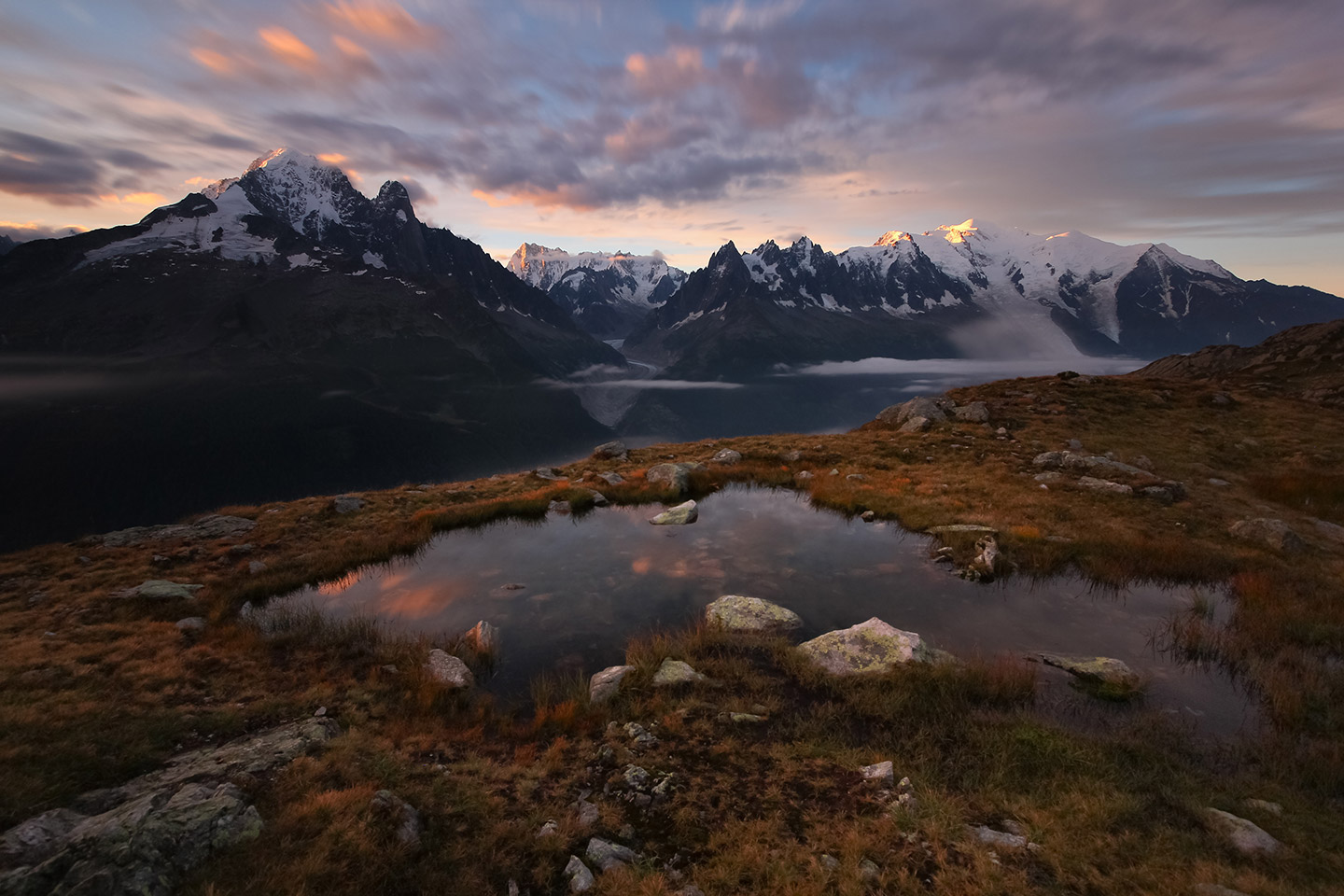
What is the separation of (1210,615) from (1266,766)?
8.02 metres

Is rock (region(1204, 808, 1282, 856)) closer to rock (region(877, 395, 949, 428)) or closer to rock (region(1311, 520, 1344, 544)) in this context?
rock (region(1311, 520, 1344, 544))

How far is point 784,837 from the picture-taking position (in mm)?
8195

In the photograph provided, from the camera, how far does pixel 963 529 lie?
22.2 metres

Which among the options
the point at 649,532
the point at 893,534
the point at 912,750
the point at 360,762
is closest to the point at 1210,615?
the point at 893,534

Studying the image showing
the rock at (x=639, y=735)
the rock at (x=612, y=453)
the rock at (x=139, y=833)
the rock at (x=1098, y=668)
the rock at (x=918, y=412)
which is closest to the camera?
the rock at (x=139, y=833)

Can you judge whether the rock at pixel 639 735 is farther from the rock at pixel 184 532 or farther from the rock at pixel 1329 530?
the rock at pixel 1329 530

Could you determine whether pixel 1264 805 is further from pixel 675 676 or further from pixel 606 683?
pixel 606 683

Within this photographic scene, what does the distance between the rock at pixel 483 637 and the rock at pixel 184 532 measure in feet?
60.5

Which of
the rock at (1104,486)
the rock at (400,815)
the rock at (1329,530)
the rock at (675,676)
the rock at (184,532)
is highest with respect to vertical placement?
the rock at (1104,486)

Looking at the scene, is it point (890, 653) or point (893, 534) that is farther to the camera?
point (893, 534)

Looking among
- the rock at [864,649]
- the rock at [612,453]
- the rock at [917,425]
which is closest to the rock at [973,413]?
the rock at [917,425]

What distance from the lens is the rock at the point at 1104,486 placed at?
25.2m

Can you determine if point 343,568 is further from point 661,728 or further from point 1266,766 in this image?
point 1266,766

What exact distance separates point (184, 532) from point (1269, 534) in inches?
1893
